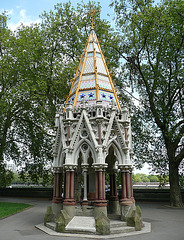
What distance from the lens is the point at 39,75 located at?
22.1m

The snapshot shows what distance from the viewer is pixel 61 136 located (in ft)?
36.6

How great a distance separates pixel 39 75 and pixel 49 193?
15.3m

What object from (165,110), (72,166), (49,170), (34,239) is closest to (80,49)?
(165,110)

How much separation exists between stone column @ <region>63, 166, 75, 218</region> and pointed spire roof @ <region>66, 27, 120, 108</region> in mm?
3650

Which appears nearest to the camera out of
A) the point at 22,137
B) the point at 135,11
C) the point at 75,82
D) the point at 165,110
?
the point at 75,82

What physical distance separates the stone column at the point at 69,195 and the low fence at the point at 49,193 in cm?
1557

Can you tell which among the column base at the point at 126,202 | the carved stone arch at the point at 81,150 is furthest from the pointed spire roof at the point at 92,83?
the column base at the point at 126,202

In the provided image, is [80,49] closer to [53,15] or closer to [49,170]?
[53,15]

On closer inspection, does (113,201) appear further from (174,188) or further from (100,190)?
(174,188)

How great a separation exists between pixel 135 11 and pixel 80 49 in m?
7.03

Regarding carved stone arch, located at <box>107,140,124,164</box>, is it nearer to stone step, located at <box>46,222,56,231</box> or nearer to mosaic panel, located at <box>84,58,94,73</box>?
stone step, located at <box>46,222,56,231</box>

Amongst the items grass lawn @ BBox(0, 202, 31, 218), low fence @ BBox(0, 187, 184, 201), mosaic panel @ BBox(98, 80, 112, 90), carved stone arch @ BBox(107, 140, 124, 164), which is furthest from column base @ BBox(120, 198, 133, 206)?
low fence @ BBox(0, 187, 184, 201)

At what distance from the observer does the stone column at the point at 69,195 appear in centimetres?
977

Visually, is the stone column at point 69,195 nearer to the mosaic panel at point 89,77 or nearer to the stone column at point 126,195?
the stone column at point 126,195
